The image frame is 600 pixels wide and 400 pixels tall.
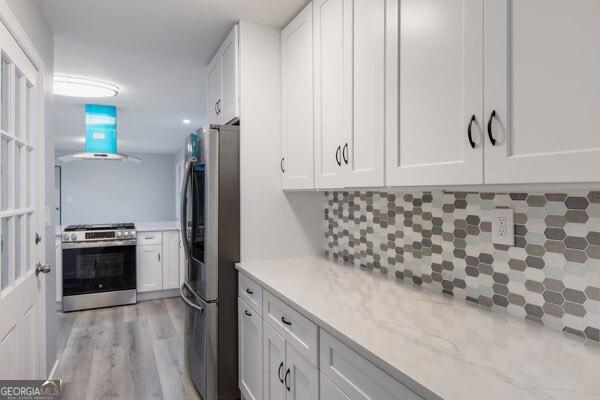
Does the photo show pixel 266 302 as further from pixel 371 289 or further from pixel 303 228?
pixel 303 228

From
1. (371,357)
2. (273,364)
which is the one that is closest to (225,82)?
(273,364)

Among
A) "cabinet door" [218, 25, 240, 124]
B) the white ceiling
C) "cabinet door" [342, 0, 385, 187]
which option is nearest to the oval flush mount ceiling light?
the white ceiling

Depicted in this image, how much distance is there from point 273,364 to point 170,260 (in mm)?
3281

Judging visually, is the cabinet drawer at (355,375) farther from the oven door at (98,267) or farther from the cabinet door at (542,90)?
the oven door at (98,267)

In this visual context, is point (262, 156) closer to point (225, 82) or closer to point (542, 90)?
point (225, 82)

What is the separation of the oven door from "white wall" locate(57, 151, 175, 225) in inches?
172

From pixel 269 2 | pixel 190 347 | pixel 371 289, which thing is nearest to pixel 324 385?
pixel 371 289

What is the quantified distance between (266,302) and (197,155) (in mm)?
1019

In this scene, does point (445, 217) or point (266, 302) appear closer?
point (445, 217)

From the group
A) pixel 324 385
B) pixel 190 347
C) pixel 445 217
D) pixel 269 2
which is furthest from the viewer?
pixel 190 347

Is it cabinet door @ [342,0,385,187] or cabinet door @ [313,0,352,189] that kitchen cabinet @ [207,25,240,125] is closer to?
cabinet door @ [313,0,352,189]

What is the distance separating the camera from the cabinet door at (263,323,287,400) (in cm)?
156

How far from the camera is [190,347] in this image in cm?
242

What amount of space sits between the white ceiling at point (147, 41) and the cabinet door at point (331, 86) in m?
0.31
